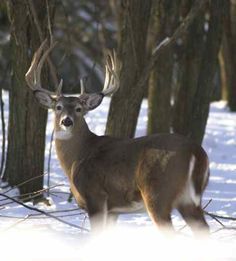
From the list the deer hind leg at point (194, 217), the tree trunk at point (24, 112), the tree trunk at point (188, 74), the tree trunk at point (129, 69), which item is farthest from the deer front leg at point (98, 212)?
the tree trunk at point (188, 74)

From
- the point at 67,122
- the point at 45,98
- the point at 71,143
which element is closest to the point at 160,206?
the point at 67,122

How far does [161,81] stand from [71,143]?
481cm

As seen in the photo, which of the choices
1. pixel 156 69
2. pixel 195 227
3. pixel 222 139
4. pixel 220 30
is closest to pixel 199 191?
pixel 195 227

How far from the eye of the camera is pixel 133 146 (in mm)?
7715

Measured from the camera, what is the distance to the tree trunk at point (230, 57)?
16797 millimetres

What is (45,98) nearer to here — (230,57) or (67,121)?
(67,121)

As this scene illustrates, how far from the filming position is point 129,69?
10.5m

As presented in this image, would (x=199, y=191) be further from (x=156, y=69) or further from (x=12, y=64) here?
(x=156, y=69)

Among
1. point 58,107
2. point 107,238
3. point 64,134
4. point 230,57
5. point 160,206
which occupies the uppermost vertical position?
point 230,57

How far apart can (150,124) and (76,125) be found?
4836 mm

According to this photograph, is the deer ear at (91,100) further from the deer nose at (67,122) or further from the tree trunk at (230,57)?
the tree trunk at (230,57)

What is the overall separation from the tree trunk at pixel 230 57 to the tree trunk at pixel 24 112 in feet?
23.4

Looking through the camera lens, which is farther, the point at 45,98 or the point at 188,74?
the point at 188,74

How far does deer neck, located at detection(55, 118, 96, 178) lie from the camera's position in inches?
333
